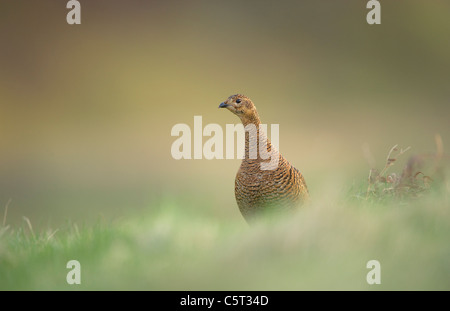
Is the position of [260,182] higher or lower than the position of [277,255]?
higher

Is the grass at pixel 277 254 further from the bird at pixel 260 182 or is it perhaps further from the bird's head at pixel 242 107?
the bird's head at pixel 242 107

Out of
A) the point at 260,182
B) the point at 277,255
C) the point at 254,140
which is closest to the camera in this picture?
the point at 277,255

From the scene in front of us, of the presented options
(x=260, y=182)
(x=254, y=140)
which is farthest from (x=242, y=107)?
(x=260, y=182)

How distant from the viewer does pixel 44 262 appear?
3670mm

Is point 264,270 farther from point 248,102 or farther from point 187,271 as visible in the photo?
point 248,102

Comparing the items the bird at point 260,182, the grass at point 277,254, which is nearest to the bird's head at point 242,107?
the bird at point 260,182

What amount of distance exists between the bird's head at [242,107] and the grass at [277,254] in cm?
118

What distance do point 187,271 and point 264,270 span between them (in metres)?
0.43

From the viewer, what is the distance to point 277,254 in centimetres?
308

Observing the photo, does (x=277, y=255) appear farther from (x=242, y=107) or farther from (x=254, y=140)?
(x=242, y=107)

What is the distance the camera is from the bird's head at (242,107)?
485 cm

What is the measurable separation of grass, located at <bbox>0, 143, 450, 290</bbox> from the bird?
2.12ft

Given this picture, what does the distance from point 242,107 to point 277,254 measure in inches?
78.9

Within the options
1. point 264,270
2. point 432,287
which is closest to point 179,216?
point 264,270
